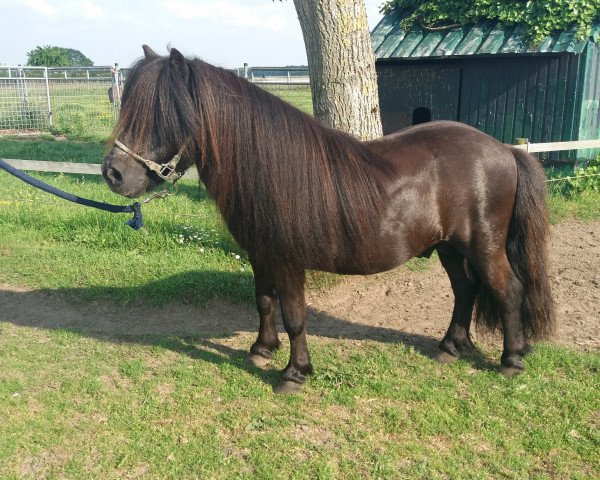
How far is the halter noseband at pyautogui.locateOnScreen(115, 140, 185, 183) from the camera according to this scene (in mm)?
3062

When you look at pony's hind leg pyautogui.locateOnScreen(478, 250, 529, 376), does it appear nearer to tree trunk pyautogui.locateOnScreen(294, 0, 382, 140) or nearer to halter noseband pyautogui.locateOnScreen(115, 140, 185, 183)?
halter noseband pyautogui.locateOnScreen(115, 140, 185, 183)

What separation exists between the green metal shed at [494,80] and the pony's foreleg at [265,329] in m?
5.87

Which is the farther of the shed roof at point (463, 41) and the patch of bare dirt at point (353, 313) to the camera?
the shed roof at point (463, 41)

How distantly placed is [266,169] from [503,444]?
2091 millimetres

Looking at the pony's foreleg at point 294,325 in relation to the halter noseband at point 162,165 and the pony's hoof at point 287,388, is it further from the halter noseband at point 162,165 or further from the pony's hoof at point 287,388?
the halter noseband at point 162,165

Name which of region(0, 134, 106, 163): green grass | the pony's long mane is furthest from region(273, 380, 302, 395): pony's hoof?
region(0, 134, 106, 163): green grass

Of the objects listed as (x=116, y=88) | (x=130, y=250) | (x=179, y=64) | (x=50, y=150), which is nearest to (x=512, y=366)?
(x=179, y=64)

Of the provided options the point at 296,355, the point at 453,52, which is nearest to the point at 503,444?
the point at 296,355

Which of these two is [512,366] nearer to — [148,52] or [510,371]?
[510,371]

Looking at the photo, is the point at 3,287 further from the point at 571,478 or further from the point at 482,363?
the point at 571,478

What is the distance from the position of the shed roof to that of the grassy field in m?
5.18

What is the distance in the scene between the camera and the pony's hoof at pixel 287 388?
3.70m

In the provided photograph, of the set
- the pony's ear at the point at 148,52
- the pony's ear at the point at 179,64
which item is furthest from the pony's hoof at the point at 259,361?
the pony's ear at the point at 148,52

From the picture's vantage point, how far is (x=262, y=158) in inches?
128
